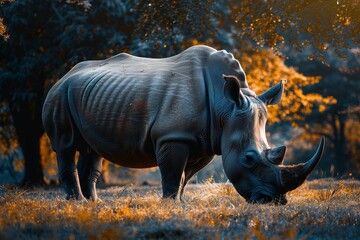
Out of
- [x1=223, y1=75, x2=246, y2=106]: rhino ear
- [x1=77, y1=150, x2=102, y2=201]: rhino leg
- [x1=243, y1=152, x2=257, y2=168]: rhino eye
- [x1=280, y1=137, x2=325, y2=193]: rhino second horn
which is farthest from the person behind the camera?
[x1=77, y1=150, x2=102, y2=201]: rhino leg

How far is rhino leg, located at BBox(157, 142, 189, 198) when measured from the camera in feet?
25.6

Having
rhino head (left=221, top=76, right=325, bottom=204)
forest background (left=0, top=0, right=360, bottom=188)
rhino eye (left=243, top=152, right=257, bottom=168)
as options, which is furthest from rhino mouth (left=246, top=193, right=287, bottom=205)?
forest background (left=0, top=0, right=360, bottom=188)

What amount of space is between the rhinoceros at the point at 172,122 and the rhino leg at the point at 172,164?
0.01 metres

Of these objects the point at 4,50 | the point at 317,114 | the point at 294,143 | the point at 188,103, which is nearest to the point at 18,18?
the point at 4,50

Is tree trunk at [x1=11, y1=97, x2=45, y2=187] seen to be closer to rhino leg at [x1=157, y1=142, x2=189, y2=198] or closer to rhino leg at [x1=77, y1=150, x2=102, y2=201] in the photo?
rhino leg at [x1=77, y1=150, x2=102, y2=201]

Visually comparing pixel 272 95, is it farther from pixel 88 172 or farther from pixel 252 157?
pixel 88 172

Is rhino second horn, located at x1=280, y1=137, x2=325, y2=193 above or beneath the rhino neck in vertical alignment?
beneath

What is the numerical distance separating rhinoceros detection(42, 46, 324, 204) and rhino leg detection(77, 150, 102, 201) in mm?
15

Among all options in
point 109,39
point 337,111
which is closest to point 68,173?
point 109,39

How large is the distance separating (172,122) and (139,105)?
678 millimetres

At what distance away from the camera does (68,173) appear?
30.2 ft

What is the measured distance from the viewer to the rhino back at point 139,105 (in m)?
7.92

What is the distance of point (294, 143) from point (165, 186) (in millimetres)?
29647

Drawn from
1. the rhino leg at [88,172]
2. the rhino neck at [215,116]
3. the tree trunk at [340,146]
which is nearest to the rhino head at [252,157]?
the rhino neck at [215,116]
